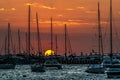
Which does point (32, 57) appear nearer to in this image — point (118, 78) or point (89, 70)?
point (89, 70)

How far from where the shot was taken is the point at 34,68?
111m

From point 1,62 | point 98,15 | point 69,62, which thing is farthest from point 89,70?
point 69,62

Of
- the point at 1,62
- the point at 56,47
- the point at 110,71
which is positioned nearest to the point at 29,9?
the point at 1,62

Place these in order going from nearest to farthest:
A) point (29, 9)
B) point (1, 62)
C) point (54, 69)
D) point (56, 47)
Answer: point (29, 9), point (54, 69), point (1, 62), point (56, 47)

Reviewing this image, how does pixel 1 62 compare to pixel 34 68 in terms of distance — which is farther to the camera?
pixel 1 62

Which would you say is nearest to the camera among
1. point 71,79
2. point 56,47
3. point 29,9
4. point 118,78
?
point 118,78

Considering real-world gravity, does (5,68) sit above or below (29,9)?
below

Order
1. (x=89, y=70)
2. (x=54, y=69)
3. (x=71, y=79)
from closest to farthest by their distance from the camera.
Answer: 1. (x=71, y=79)
2. (x=89, y=70)
3. (x=54, y=69)

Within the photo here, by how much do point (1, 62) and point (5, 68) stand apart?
1099 cm

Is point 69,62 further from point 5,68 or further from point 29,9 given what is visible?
point 29,9

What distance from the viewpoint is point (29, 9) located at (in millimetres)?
116375

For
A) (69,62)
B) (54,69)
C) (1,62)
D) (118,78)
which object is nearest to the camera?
(118,78)

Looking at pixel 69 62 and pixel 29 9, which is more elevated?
pixel 29 9

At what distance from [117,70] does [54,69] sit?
47598 mm
